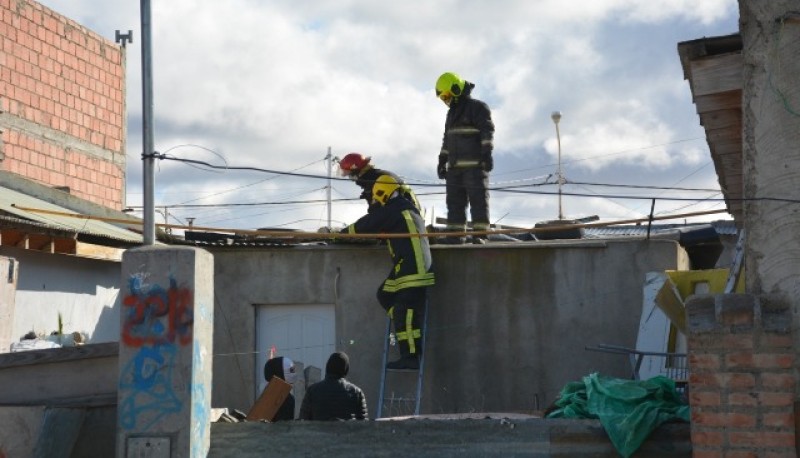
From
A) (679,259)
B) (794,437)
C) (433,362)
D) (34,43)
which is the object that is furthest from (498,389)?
(34,43)

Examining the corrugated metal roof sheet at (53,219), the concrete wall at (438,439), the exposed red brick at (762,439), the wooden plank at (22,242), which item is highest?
the corrugated metal roof sheet at (53,219)

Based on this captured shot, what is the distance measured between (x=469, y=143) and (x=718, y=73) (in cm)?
600

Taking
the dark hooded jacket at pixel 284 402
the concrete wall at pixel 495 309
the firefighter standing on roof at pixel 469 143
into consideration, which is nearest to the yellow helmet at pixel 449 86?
the firefighter standing on roof at pixel 469 143

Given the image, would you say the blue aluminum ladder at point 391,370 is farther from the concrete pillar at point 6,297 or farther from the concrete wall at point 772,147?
the concrete wall at point 772,147

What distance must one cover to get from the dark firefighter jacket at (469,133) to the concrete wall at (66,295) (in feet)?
18.2

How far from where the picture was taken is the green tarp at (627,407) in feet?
23.8

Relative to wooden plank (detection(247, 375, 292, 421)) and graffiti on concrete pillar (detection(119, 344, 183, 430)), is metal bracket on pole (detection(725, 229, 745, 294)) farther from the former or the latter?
graffiti on concrete pillar (detection(119, 344, 183, 430))

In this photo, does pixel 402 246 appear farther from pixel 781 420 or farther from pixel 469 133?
pixel 781 420

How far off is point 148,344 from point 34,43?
13.3 metres

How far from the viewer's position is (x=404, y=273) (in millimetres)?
12477

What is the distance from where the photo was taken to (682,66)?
8.11m

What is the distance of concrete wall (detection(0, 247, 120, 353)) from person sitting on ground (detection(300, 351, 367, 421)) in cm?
647

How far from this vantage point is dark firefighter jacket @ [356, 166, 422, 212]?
12802 mm

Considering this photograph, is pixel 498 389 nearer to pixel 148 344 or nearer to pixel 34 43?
pixel 148 344
